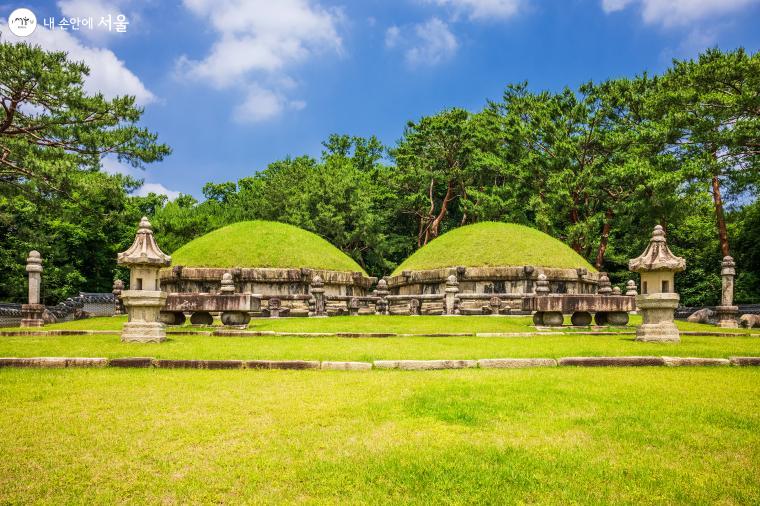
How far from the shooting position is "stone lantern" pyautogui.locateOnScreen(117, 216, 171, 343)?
Answer: 39.2ft

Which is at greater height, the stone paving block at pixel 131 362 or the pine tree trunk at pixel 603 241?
the pine tree trunk at pixel 603 241

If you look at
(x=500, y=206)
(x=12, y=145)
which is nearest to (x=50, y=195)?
(x=12, y=145)

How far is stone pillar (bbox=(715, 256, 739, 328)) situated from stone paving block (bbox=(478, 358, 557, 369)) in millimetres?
16306

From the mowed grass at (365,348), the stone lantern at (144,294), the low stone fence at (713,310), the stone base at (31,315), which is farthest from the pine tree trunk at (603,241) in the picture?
the stone base at (31,315)

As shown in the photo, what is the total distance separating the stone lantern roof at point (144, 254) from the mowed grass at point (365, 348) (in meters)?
1.90

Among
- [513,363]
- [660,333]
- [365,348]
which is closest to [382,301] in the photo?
[660,333]

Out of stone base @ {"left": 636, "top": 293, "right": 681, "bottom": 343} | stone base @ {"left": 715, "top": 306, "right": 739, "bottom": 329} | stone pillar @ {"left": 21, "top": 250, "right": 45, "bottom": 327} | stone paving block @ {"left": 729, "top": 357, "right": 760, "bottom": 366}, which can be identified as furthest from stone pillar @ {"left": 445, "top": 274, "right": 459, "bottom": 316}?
stone pillar @ {"left": 21, "top": 250, "right": 45, "bottom": 327}

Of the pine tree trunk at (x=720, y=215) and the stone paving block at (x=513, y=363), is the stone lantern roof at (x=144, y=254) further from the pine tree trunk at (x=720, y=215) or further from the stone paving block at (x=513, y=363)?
the pine tree trunk at (x=720, y=215)

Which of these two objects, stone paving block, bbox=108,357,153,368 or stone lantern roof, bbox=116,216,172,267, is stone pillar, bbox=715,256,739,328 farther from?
stone paving block, bbox=108,357,153,368

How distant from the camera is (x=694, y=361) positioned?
8711 mm

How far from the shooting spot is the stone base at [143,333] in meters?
11.8

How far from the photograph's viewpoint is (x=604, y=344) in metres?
11.6

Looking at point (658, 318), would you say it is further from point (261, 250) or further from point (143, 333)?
point (261, 250)

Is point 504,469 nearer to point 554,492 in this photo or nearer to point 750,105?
point 554,492
